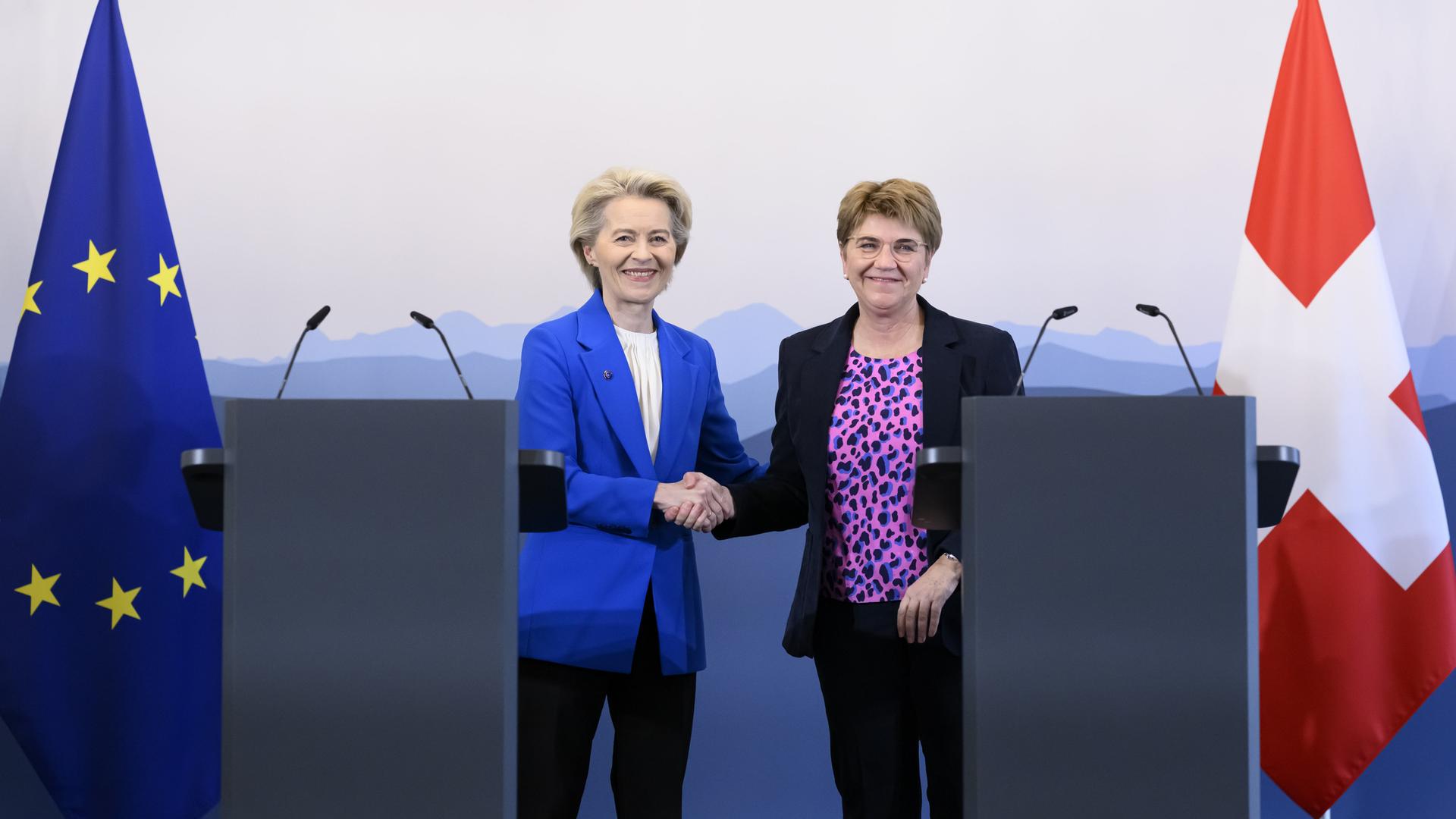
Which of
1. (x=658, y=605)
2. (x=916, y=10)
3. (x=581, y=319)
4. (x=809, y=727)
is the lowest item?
(x=809, y=727)

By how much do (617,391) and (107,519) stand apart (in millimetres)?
1297

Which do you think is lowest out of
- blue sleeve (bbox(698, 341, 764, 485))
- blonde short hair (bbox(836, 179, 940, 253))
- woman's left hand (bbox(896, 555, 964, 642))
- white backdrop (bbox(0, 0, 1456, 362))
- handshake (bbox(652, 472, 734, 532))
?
woman's left hand (bbox(896, 555, 964, 642))

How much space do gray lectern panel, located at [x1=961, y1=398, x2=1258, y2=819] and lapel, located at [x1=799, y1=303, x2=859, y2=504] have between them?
650 millimetres

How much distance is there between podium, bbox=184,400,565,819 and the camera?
1.67 meters

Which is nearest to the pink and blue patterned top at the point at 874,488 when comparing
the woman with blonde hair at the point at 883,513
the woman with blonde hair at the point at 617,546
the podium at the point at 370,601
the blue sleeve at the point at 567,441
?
the woman with blonde hair at the point at 883,513

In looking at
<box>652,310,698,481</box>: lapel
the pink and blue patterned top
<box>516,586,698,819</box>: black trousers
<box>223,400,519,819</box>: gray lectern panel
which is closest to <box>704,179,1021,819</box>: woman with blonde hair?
the pink and blue patterned top

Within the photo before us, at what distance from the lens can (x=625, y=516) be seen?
225 cm

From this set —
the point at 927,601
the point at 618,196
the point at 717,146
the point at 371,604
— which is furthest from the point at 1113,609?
the point at 717,146

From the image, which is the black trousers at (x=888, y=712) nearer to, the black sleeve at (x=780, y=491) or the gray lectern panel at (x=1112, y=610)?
the black sleeve at (x=780, y=491)

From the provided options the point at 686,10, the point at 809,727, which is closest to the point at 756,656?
the point at 809,727

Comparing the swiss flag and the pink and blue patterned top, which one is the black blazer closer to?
Answer: the pink and blue patterned top

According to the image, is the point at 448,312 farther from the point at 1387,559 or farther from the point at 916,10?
the point at 1387,559

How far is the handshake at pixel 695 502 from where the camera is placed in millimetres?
2266

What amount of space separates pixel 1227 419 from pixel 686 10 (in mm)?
2261
